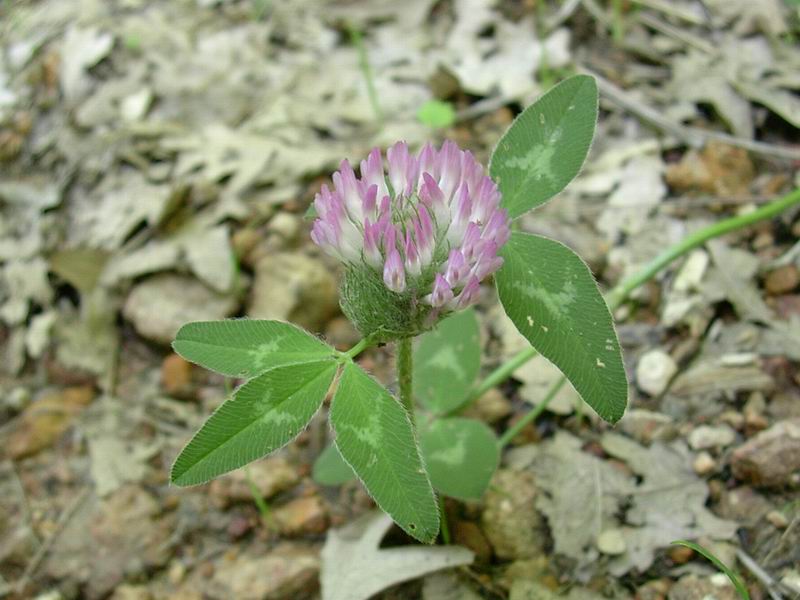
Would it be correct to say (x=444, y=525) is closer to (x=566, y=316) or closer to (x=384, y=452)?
(x=384, y=452)

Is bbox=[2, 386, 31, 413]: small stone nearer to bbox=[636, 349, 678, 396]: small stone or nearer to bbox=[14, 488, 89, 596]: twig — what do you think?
bbox=[14, 488, 89, 596]: twig

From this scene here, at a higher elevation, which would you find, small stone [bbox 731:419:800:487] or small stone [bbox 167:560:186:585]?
small stone [bbox 731:419:800:487]

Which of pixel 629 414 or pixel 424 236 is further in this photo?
pixel 629 414

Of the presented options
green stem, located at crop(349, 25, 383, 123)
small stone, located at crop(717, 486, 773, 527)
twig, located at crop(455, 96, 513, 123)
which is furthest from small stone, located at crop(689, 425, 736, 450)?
green stem, located at crop(349, 25, 383, 123)

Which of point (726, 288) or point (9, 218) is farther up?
point (9, 218)

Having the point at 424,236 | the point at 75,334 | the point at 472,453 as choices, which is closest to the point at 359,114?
the point at 75,334

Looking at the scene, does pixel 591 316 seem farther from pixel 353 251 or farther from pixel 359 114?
pixel 359 114

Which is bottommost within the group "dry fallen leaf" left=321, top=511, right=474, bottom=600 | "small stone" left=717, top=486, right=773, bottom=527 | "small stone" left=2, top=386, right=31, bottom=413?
"small stone" left=717, top=486, right=773, bottom=527
